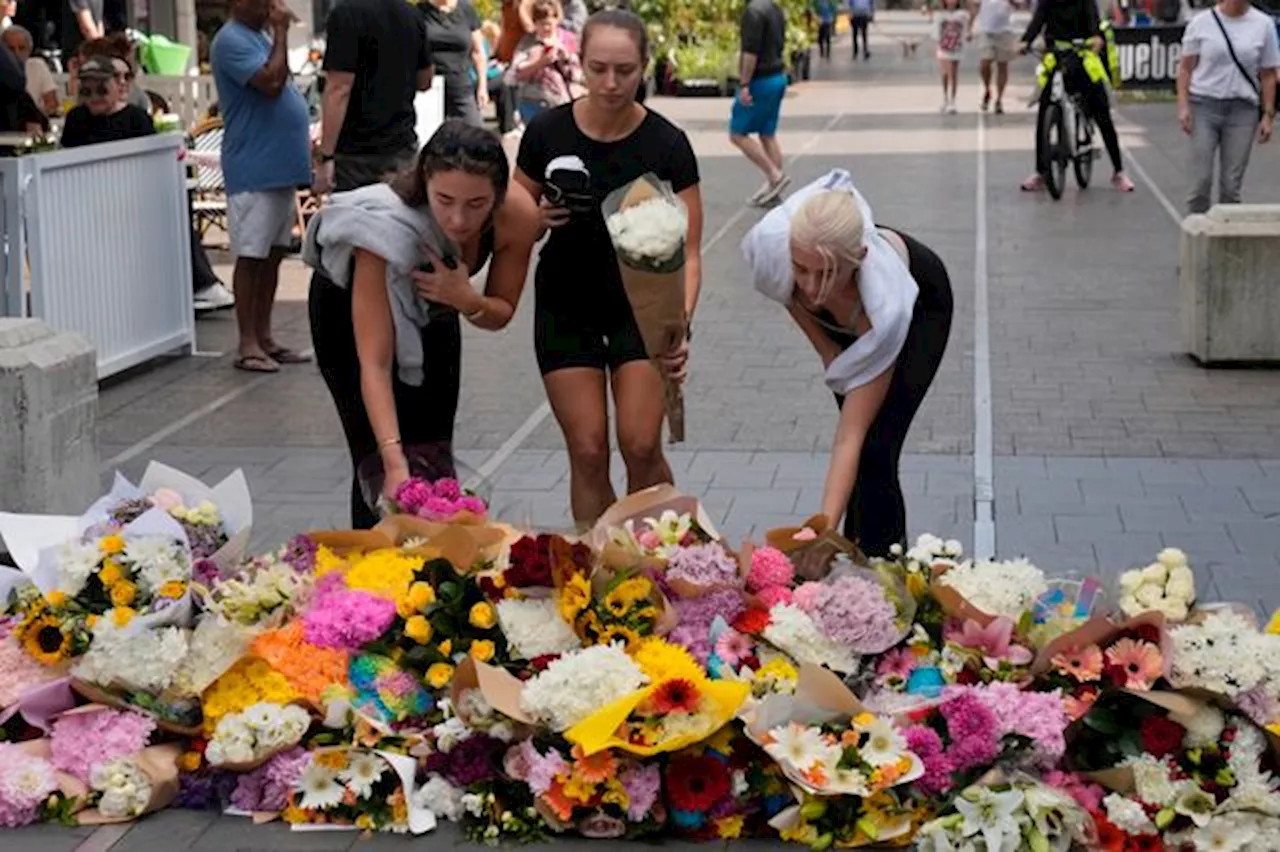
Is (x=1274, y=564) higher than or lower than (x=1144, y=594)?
lower

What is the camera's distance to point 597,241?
624 cm

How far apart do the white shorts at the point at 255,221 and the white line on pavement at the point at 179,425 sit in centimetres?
60

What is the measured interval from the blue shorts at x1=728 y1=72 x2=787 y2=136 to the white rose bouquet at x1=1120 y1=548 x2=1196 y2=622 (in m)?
13.0

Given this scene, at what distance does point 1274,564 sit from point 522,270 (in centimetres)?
277

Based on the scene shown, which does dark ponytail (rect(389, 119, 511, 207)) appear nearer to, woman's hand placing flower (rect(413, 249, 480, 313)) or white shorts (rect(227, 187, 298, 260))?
woman's hand placing flower (rect(413, 249, 480, 313))

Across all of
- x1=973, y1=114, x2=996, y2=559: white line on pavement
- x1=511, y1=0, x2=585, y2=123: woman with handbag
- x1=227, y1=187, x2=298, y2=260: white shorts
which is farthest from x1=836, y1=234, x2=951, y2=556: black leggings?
x1=511, y1=0, x2=585, y2=123: woman with handbag

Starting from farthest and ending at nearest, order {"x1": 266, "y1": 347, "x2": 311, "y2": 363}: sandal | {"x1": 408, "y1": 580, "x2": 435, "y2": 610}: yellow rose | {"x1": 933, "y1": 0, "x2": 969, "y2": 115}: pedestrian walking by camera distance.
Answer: {"x1": 933, "y1": 0, "x2": 969, "y2": 115}: pedestrian walking, {"x1": 266, "y1": 347, "x2": 311, "y2": 363}: sandal, {"x1": 408, "y1": 580, "x2": 435, "y2": 610}: yellow rose

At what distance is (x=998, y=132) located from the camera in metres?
24.8

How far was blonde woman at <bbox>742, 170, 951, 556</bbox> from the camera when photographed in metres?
5.60

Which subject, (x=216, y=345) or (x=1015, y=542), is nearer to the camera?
(x=1015, y=542)

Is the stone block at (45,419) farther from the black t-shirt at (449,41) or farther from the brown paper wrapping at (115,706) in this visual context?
the black t-shirt at (449,41)

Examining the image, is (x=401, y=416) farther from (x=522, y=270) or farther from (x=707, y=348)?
(x=707, y=348)

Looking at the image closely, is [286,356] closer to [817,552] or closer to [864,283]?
[864,283]

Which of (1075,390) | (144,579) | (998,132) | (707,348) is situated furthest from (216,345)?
(998,132)
